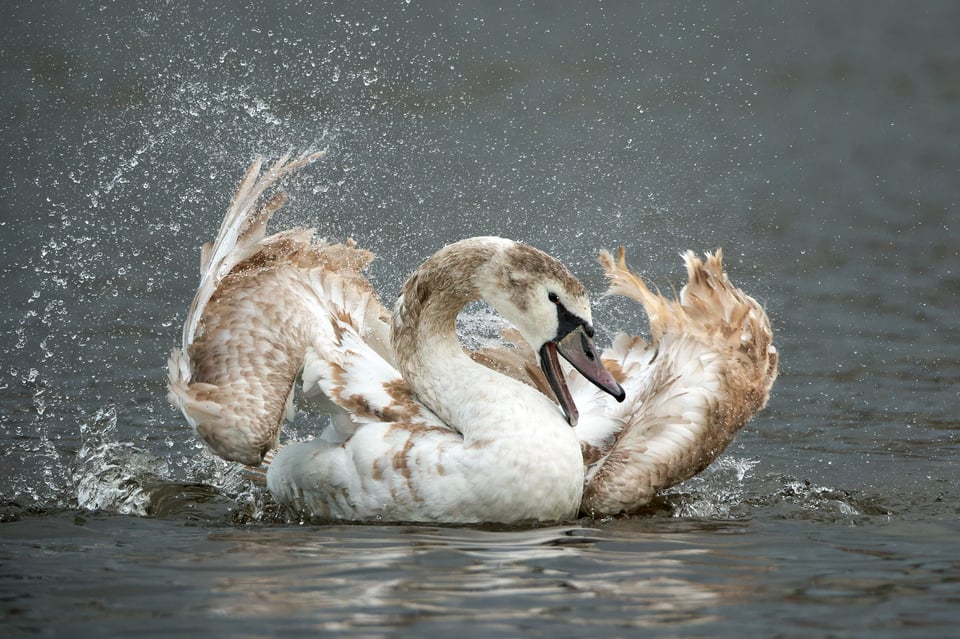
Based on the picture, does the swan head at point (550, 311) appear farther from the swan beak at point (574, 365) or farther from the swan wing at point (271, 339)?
the swan wing at point (271, 339)

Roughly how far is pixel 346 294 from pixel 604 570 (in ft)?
9.52

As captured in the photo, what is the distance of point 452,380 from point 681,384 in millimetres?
1293

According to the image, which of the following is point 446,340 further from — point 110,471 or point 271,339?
point 110,471

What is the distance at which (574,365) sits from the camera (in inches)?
251

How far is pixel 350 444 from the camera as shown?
21.3 feet

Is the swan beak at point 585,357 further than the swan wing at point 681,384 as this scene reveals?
No

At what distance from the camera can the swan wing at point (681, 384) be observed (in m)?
6.66

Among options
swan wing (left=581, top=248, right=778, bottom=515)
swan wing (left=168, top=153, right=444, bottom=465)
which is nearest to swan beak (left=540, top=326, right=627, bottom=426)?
swan wing (left=581, top=248, right=778, bottom=515)

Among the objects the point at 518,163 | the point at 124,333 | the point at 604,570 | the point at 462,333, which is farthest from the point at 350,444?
the point at 518,163

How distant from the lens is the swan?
20.5ft

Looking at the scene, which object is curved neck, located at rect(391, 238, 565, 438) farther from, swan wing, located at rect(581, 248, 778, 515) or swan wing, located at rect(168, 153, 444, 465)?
swan wing, located at rect(581, 248, 778, 515)

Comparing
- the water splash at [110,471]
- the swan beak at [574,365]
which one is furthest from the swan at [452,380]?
the water splash at [110,471]

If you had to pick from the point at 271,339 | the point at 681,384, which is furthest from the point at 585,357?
the point at 271,339

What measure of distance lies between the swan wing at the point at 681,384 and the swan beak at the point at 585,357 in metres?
0.54
